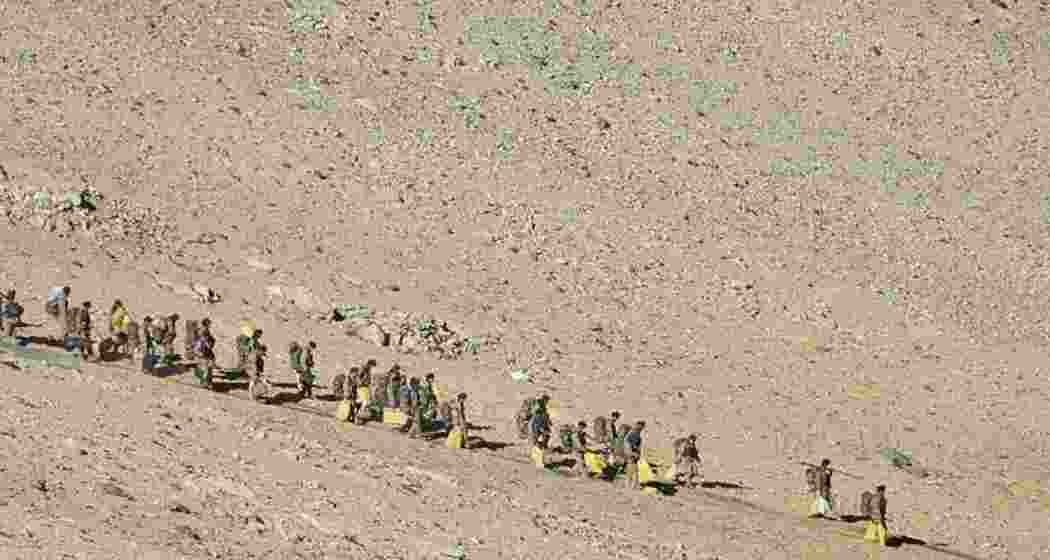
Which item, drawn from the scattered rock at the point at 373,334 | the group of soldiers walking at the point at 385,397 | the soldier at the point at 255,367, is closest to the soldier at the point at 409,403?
the group of soldiers walking at the point at 385,397

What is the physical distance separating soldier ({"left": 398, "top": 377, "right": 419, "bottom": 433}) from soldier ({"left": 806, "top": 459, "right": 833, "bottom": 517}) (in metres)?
8.58

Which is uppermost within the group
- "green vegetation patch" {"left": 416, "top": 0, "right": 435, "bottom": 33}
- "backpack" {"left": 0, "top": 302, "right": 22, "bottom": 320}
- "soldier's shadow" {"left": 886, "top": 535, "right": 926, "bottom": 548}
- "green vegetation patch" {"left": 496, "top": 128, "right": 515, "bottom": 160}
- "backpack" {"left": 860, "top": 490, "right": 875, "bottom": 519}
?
"green vegetation patch" {"left": 416, "top": 0, "right": 435, "bottom": 33}

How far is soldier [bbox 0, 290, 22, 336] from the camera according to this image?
132 ft

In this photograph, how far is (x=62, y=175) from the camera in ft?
173

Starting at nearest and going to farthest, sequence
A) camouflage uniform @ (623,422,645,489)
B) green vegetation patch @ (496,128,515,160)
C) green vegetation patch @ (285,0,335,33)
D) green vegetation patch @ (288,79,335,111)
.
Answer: camouflage uniform @ (623,422,645,489) → green vegetation patch @ (288,79,335,111) → green vegetation patch @ (496,128,515,160) → green vegetation patch @ (285,0,335,33)

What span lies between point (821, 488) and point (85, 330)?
51.0 ft

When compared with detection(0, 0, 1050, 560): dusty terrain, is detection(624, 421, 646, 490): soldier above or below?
below

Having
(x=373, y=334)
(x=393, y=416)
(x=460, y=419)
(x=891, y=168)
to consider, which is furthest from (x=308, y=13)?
(x=460, y=419)

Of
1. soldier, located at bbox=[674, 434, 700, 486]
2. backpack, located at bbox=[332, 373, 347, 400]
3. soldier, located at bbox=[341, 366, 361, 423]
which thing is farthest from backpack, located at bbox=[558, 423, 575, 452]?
backpack, located at bbox=[332, 373, 347, 400]

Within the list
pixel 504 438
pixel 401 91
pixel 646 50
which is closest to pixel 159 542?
pixel 504 438

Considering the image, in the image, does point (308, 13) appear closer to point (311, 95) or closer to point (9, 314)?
point (311, 95)

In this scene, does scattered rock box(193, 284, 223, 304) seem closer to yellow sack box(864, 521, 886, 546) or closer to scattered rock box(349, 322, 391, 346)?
scattered rock box(349, 322, 391, 346)

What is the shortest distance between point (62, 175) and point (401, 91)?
13.4 metres

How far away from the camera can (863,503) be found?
4116 centimetres
